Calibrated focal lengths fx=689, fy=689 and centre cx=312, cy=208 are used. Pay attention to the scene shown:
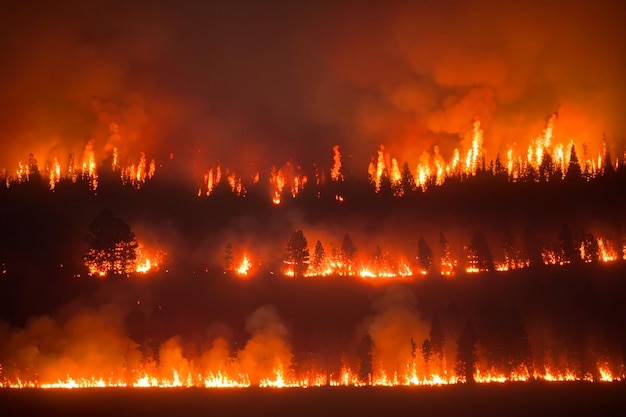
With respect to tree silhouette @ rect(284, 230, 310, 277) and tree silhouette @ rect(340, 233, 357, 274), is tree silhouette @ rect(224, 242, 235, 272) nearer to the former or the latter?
tree silhouette @ rect(284, 230, 310, 277)

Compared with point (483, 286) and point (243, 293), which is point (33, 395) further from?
point (483, 286)

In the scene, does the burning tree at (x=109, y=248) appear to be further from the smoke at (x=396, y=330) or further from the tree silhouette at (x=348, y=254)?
the smoke at (x=396, y=330)

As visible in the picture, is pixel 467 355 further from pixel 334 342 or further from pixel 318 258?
pixel 318 258

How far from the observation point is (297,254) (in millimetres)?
109000

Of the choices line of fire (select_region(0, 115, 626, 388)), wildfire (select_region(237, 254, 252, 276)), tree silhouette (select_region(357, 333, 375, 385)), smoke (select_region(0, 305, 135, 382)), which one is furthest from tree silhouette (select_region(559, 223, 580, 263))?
smoke (select_region(0, 305, 135, 382))

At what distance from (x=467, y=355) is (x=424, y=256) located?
25.3 metres

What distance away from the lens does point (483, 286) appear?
101000 millimetres

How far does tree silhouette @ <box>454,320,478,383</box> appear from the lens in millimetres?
84750

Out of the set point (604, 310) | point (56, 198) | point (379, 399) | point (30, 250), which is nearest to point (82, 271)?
point (30, 250)

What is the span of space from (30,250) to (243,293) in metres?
40.9

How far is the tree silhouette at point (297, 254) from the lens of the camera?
10862 centimetres

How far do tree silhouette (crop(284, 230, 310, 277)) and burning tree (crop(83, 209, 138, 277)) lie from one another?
2460cm

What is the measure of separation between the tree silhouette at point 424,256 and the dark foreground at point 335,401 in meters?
28.9

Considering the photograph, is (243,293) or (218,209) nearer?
(243,293)
